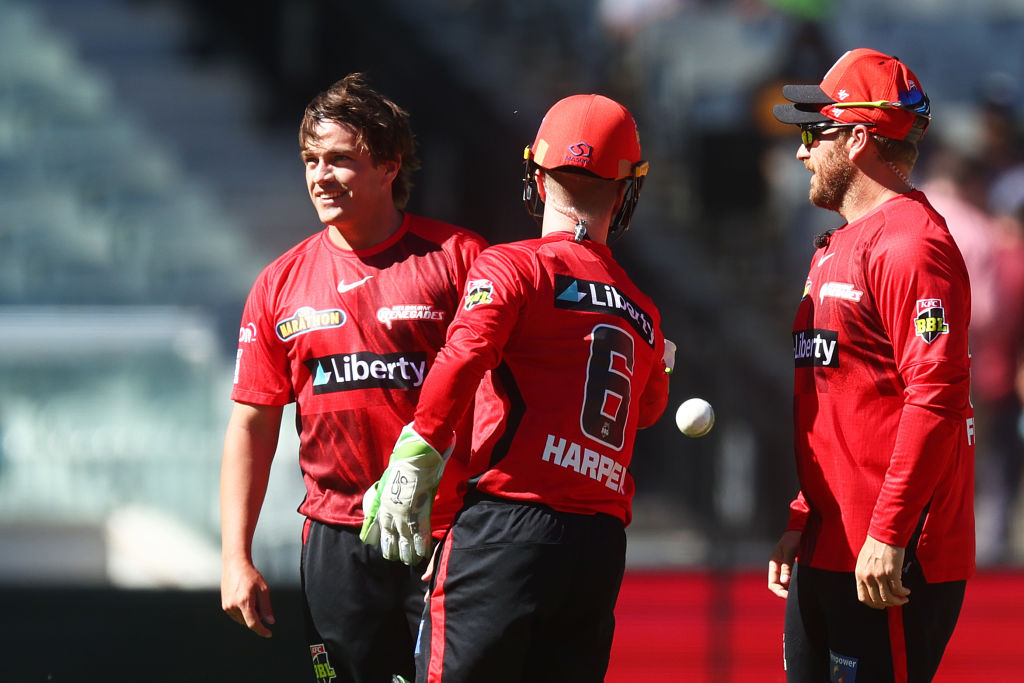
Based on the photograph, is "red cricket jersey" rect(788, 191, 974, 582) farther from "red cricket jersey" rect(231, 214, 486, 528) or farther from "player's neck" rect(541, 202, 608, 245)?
"red cricket jersey" rect(231, 214, 486, 528)

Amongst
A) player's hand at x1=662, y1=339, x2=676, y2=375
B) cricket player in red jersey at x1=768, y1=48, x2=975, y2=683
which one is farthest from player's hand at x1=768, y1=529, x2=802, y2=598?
player's hand at x1=662, y1=339, x2=676, y2=375

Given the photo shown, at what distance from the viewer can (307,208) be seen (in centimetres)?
821

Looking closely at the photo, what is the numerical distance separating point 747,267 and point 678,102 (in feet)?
3.78

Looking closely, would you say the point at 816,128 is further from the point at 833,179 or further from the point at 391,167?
the point at 391,167

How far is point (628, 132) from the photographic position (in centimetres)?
236

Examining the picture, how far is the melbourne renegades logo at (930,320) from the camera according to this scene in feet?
7.20

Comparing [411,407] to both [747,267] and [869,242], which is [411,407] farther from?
[747,267]

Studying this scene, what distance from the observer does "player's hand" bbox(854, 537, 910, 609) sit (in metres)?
2.20

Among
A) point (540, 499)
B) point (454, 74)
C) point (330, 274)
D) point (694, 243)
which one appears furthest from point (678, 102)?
point (540, 499)

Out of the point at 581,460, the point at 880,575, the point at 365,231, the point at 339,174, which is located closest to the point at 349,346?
the point at 365,231

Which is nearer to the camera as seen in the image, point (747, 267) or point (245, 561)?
point (245, 561)

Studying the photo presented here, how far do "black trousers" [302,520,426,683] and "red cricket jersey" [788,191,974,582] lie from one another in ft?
2.80

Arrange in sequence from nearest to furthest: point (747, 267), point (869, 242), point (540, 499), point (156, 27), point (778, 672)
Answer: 1. point (540, 499)
2. point (869, 242)
3. point (778, 672)
4. point (747, 267)
5. point (156, 27)

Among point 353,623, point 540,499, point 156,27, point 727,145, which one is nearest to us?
point 540,499
